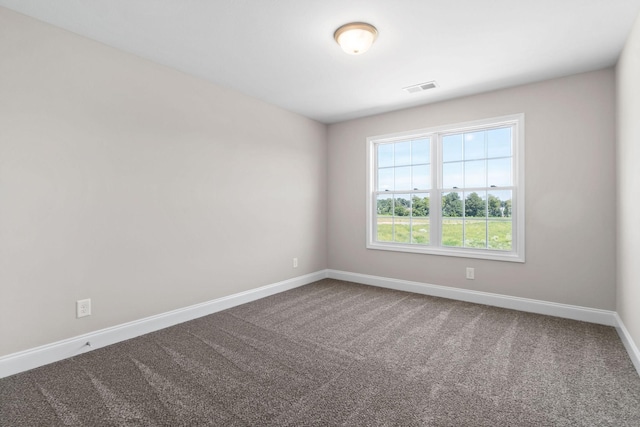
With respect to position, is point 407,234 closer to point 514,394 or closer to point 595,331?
point 595,331

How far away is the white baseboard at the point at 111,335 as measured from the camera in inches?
87.5

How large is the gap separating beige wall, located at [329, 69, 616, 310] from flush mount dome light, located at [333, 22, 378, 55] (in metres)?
2.03

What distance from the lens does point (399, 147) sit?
463 cm

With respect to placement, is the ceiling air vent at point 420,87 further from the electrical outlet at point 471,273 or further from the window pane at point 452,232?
the electrical outlet at point 471,273

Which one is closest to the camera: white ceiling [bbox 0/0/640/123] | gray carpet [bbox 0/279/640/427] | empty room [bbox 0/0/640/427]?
gray carpet [bbox 0/279/640/427]

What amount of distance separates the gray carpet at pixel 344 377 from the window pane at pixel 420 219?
1.34 m

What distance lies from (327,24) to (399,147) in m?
2.54

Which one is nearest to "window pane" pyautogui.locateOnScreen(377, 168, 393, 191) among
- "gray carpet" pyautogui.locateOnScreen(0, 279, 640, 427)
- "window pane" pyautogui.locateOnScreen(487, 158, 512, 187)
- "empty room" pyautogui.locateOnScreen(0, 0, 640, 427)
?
"empty room" pyautogui.locateOnScreen(0, 0, 640, 427)

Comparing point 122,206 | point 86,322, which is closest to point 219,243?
point 122,206

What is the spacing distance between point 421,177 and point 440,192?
0.35m

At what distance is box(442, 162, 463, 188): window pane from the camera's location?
4.10 m

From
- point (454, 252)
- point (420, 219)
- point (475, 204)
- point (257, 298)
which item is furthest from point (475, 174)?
point (257, 298)

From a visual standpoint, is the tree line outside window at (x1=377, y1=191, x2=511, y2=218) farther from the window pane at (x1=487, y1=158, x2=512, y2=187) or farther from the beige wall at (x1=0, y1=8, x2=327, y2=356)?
the beige wall at (x1=0, y1=8, x2=327, y2=356)

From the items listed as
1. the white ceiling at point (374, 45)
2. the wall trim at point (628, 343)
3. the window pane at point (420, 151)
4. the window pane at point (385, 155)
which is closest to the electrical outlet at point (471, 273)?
the wall trim at point (628, 343)
